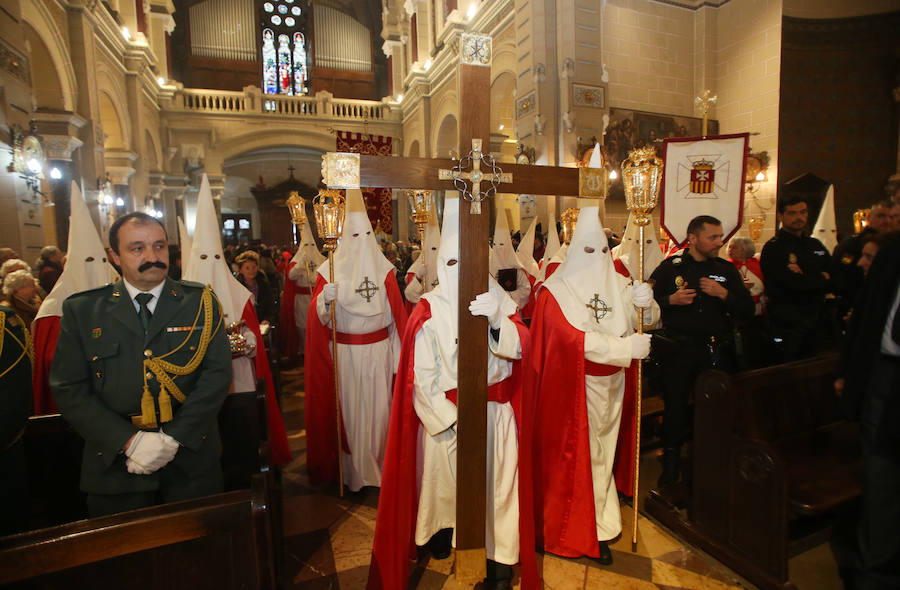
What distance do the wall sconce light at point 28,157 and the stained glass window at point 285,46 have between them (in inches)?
603

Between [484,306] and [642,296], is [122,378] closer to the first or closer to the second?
[484,306]

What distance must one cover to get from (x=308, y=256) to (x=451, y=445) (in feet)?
15.4

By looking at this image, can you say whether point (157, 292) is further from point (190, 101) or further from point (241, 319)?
point (190, 101)

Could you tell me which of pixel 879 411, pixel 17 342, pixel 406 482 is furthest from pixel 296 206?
pixel 879 411

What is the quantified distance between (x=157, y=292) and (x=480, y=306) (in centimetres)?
131

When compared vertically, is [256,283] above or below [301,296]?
above

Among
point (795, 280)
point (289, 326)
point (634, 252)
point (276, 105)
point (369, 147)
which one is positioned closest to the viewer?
point (795, 280)

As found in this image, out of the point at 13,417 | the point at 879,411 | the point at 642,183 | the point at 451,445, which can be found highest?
the point at 642,183

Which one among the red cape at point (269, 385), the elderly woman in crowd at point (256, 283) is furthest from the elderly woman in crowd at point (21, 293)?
the elderly woman in crowd at point (256, 283)

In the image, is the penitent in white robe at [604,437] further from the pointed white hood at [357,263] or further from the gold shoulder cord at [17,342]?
the gold shoulder cord at [17,342]

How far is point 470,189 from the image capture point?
1.92m

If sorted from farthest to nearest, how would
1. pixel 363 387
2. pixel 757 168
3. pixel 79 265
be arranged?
pixel 757 168, pixel 363 387, pixel 79 265

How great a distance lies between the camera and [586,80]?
8594 mm

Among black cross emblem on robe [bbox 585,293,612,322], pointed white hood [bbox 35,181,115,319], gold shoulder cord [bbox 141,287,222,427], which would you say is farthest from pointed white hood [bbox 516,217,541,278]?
gold shoulder cord [bbox 141,287,222,427]
